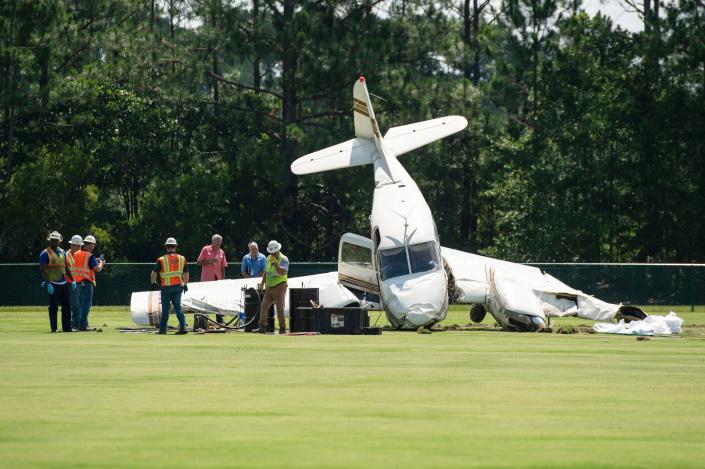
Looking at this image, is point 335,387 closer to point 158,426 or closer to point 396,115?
point 158,426

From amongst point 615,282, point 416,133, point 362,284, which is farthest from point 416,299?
point 615,282

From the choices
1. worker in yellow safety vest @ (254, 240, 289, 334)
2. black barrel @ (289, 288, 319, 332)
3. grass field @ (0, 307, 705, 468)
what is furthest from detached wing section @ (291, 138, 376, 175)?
grass field @ (0, 307, 705, 468)

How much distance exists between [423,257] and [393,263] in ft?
2.11

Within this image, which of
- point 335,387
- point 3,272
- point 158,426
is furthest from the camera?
point 3,272

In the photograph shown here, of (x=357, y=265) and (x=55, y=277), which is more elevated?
(x=357, y=265)

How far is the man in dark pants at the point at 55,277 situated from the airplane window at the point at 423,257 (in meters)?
7.02

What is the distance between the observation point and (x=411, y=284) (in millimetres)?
29422

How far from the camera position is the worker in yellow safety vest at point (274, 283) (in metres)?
27.2

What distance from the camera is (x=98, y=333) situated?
91.3 feet

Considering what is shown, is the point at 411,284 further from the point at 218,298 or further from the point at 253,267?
the point at 218,298

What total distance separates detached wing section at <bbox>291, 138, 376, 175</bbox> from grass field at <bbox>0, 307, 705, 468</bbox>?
13.6 m

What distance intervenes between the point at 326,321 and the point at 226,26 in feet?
92.4

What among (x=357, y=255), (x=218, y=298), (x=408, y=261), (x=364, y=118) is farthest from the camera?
(x=364, y=118)

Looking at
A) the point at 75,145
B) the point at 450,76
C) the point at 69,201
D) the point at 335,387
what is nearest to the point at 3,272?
the point at 69,201
